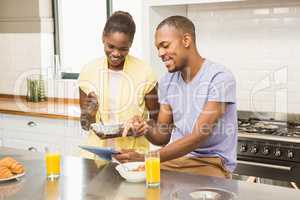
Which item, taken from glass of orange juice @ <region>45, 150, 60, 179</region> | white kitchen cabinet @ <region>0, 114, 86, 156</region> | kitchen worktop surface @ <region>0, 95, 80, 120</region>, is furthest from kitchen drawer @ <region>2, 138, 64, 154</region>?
Answer: glass of orange juice @ <region>45, 150, 60, 179</region>

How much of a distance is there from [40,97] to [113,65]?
6.44ft

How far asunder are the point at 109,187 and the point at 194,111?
0.60m

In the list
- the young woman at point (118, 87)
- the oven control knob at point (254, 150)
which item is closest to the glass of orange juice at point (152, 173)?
the young woman at point (118, 87)

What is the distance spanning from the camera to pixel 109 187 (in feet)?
5.91

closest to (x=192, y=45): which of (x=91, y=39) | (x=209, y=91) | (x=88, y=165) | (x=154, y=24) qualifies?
(x=209, y=91)

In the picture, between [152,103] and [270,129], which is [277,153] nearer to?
[270,129]

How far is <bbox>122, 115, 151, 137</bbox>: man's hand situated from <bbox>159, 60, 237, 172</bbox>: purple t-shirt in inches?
6.4

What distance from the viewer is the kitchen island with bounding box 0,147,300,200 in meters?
1.69

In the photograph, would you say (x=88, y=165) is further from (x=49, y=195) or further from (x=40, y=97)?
(x=40, y=97)

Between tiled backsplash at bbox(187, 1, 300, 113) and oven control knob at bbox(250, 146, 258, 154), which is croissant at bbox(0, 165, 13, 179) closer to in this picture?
oven control knob at bbox(250, 146, 258, 154)

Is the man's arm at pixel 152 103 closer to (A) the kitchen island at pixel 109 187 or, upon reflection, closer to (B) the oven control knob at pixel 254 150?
(A) the kitchen island at pixel 109 187

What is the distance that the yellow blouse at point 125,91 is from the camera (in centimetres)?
250

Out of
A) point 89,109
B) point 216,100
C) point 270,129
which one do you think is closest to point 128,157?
point 216,100

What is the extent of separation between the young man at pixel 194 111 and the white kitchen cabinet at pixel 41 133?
4.78 feet
